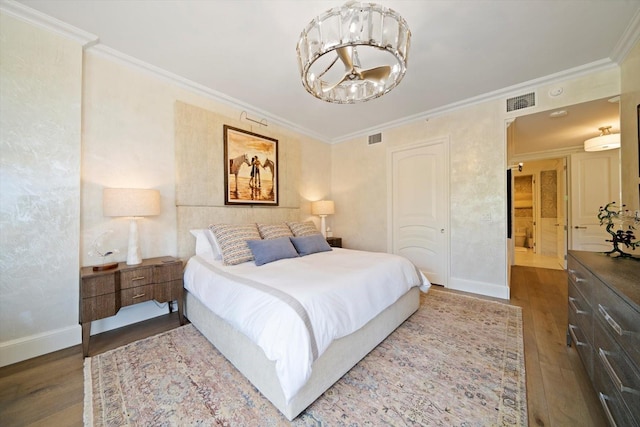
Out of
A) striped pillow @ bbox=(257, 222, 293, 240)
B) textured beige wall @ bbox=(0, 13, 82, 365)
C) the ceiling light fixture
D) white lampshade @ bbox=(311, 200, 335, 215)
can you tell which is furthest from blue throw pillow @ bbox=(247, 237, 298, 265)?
the ceiling light fixture

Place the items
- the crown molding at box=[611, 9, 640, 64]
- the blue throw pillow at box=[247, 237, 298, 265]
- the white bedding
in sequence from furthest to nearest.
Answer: the blue throw pillow at box=[247, 237, 298, 265], the crown molding at box=[611, 9, 640, 64], the white bedding

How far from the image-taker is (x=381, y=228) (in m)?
4.32

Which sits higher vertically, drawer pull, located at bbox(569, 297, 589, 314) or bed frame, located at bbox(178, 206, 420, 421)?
drawer pull, located at bbox(569, 297, 589, 314)

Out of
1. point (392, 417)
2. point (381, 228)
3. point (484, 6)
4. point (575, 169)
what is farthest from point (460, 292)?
point (575, 169)

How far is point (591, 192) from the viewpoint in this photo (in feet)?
14.3

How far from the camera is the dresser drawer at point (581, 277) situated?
148cm

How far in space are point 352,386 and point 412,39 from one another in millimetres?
2861

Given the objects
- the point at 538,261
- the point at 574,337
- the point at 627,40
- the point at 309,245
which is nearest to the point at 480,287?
the point at 574,337

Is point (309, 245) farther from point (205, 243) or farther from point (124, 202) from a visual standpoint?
point (124, 202)

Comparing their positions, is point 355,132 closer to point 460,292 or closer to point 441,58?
point 441,58

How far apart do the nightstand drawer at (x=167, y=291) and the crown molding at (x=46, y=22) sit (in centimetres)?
232

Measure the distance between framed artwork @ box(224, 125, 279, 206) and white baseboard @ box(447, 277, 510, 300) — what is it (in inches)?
118

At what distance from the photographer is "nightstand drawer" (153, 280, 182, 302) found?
2238 mm

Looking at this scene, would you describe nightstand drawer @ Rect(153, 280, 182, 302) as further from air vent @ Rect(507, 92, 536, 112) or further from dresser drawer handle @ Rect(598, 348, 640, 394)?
air vent @ Rect(507, 92, 536, 112)
